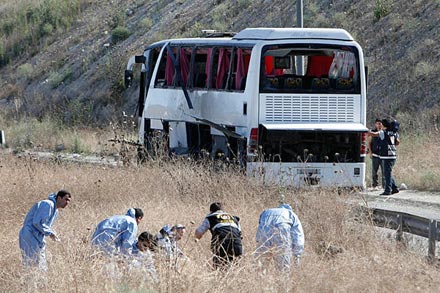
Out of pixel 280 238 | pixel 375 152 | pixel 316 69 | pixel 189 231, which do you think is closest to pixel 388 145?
pixel 375 152

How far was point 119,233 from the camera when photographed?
14219mm

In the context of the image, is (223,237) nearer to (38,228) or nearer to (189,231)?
(38,228)

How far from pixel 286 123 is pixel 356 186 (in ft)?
6.23

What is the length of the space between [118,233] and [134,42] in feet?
136

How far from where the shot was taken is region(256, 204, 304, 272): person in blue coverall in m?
13.6

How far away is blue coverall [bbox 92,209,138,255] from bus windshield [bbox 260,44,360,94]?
8827 millimetres

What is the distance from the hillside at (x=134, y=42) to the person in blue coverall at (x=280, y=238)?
20.8 m

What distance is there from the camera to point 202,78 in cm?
2525

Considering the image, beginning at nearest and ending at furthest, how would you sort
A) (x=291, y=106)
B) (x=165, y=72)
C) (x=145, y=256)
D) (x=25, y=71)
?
1. (x=145, y=256)
2. (x=291, y=106)
3. (x=165, y=72)
4. (x=25, y=71)

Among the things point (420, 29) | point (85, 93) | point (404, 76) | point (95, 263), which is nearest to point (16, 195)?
point (95, 263)

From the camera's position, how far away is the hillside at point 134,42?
125 ft

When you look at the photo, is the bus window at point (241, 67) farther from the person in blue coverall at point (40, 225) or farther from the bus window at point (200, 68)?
the person in blue coverall at point (40, 225)

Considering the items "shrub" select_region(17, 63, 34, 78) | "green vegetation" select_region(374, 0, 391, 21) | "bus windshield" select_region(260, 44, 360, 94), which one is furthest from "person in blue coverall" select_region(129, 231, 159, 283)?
"shrub" select_region(17, 63, 34, 78)

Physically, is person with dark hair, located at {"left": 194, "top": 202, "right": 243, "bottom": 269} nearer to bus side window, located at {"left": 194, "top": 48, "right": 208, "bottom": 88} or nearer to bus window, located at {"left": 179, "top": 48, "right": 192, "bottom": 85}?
bus side window, located at {"left": 194, "top": 48, "right": 208, "bottom": 88}
